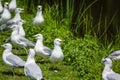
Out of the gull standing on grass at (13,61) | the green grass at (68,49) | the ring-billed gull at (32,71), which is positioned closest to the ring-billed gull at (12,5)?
the green grass at (68,49)

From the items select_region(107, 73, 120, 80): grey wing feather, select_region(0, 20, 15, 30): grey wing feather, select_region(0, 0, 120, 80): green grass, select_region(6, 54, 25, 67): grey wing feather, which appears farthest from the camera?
select_region(0, 20, 15, 30): grey wing feather

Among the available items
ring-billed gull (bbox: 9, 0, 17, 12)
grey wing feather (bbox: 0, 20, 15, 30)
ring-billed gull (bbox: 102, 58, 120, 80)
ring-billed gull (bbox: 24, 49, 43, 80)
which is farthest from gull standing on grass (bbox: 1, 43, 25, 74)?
ring-billed gull (bbox: 9, 0, 17, 12)

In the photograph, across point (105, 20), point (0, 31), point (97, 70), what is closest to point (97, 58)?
Answer: point (97, 70)

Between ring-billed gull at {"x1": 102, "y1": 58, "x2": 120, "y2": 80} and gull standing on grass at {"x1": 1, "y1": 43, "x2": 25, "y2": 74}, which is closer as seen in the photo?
ring-billed gull at {"x1": 102, "y1": 58, "x2": 120, "y2": 80}

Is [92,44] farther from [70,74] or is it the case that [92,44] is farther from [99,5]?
[99,5]

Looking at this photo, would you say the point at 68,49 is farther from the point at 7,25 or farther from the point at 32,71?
the point at 32,71

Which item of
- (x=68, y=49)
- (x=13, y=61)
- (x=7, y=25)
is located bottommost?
(x=68, y=49)

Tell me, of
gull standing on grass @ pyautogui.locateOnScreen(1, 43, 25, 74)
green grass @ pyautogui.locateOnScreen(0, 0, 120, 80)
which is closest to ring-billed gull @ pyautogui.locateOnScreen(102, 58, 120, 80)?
green grass @ pyautogui.locateOnScreen(0, 0, 120, 80)

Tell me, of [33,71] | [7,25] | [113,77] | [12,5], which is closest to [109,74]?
[113,77]

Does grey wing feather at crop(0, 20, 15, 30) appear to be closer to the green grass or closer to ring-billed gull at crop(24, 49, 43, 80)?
the green grass

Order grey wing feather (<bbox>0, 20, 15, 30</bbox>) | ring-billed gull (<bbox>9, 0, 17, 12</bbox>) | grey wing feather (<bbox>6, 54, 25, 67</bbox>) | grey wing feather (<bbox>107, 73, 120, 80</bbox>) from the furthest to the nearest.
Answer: ring-billed gull (<bbox>9, 0, 17, 12</bbox>) < grey wing feather (<bbox>0, 20, 15, 30</bbox>) < grey wing feather (<bbox>6, 54, 25, 67</bbox>) < grey wing feather (<bbox>107, 73, 120, 80</bbox>)

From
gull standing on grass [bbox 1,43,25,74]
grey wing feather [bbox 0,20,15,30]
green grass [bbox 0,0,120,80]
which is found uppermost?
gull standing on grass [bbox 1,43,25,74]

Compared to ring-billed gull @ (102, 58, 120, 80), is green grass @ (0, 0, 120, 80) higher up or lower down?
lower down

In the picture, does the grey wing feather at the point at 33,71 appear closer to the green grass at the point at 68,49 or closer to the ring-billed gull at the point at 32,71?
the ring-billed gull at the point at 32,71
